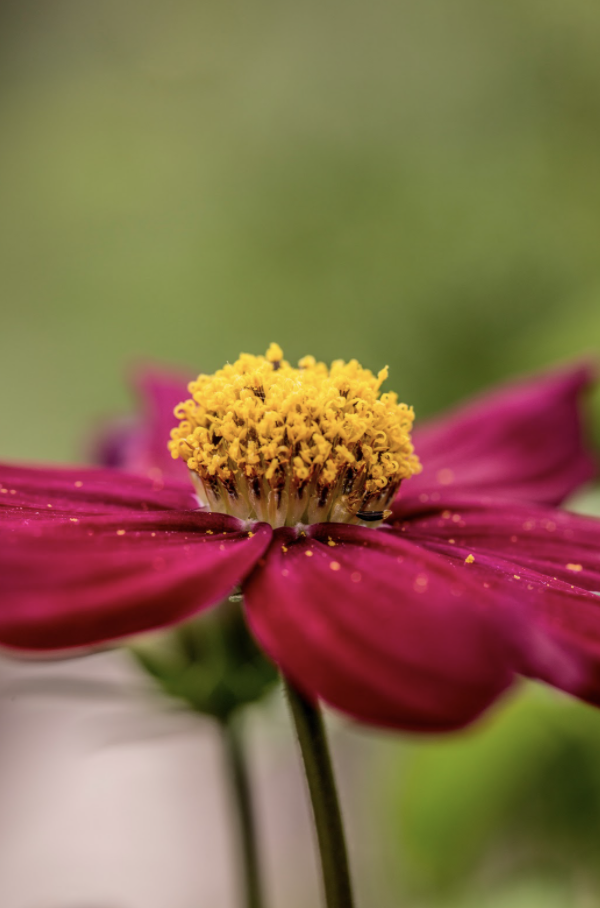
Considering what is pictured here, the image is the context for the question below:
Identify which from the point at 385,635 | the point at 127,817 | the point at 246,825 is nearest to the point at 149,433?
the point at 246,825

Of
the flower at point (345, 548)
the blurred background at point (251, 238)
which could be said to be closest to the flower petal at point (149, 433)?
the flower at point (345, 548)

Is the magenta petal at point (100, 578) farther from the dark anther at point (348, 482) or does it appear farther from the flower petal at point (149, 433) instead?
the flower petal at point (149, 433)

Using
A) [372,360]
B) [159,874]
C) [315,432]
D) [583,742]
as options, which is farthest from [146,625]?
[372,360]

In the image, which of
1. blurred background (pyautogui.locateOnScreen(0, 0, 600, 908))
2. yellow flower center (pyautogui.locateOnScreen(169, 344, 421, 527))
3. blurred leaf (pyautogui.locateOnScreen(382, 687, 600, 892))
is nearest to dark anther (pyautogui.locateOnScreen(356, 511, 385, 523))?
yellow flower center (pyautogui.locateOnScreen(169, 344, 421, 527))

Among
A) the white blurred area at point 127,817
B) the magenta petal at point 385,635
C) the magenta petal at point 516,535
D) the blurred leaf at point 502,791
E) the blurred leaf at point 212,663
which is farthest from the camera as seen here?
the white blurred area at point 127,817

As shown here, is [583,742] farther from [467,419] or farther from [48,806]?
[48,806]

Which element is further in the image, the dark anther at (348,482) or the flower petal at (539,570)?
the dark anther at (348,482)
